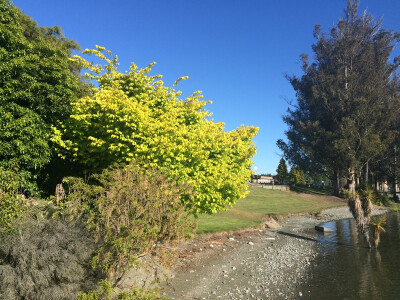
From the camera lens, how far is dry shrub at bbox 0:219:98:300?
7789 millimetres

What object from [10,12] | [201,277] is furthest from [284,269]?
[10,12]

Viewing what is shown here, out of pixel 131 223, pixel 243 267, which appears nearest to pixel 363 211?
pixel 243 267

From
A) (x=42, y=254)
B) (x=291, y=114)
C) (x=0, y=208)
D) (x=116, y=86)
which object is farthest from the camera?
(x=291, y=114)

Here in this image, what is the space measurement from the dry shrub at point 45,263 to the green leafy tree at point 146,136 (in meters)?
5.13

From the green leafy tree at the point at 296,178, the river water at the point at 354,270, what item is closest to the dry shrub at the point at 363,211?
the river water at the point at 354,270

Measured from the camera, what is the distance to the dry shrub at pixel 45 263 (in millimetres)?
7789

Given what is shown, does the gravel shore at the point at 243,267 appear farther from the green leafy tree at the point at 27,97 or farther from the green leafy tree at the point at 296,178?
the green leafy tree at the point at 296,178

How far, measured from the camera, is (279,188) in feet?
211

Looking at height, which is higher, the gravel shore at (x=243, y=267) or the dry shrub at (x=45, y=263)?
the dry shrub at (x=45, y=263)

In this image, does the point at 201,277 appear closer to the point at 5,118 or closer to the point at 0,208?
the point at 0,208

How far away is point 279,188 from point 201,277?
53663mm

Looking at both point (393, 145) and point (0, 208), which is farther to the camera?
point (393, 145)

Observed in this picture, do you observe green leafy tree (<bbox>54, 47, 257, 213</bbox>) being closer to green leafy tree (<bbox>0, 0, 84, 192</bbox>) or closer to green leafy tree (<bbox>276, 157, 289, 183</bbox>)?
green leafy tree (<bbox>0, 0, 84, 192</bbox>)

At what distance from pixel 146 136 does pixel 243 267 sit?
30.2 ft
